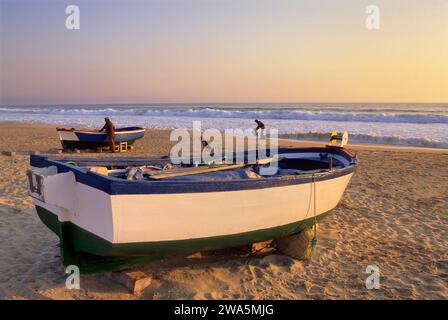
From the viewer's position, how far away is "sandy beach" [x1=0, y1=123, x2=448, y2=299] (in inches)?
169

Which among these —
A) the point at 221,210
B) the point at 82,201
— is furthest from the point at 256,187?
the point at 82,201

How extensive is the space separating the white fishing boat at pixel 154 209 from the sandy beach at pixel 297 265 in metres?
0.42

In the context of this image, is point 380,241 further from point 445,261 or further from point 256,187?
point 256,187

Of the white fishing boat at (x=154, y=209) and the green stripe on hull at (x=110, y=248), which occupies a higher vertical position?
the white fishing boat at (x=154, y=209)

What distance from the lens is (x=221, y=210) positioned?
165 inches

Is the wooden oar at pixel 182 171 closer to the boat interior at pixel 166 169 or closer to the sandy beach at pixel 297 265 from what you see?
the boat interior at pixel 166 169

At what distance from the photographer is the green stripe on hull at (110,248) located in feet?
12.9

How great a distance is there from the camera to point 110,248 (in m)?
3.84

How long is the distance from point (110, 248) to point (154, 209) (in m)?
0.60


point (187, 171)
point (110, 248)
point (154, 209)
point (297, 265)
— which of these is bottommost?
point (297, 265)

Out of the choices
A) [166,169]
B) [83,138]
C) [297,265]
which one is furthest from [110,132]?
[297,265]

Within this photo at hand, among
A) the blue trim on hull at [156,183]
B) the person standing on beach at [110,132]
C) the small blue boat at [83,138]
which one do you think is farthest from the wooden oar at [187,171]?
Result: the small blue boat at [83,138]

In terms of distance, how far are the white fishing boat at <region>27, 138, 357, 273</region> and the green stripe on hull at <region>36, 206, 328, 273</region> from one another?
0.4 inches

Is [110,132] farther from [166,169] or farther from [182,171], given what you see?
A: [182,171]
